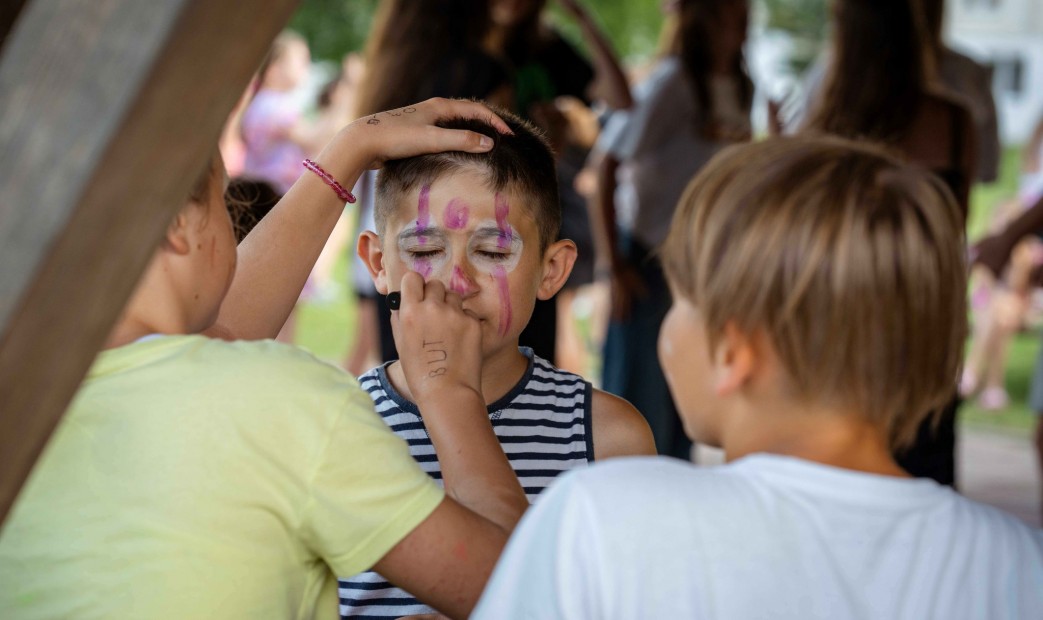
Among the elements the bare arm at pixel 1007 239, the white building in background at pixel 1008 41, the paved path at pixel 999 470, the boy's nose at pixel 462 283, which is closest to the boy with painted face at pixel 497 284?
the boy's nose at pixel 462 283

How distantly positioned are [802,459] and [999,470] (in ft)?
17.2

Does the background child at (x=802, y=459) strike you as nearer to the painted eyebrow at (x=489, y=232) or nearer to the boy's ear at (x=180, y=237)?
the boy's ear at (x=180, y=237)

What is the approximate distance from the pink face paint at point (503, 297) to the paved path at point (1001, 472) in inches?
149

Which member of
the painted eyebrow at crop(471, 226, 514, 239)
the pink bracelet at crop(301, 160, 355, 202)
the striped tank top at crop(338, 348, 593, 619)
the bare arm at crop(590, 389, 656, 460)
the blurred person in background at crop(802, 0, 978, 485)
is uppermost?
the blurred person in background at crop(802, 0, 978, 485)

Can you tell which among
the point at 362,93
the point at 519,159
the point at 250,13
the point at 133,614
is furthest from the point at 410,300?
the point at 362,93

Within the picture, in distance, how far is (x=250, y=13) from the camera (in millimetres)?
1000

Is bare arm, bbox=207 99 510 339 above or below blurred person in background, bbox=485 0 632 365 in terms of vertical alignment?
below

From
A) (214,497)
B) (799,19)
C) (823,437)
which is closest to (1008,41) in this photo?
(799,19)

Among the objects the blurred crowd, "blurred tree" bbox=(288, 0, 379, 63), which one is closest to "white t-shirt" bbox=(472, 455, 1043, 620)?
the blurred crowd

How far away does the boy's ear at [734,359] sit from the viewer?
1.27m

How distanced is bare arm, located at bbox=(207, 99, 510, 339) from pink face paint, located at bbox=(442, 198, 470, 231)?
0.37ft

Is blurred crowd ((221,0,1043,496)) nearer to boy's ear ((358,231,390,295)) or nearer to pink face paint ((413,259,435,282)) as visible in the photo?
boy's ear ((358,231,390,295))

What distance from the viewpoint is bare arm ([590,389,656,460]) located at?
77.0 inches

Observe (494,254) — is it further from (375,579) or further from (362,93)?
(362,93)
